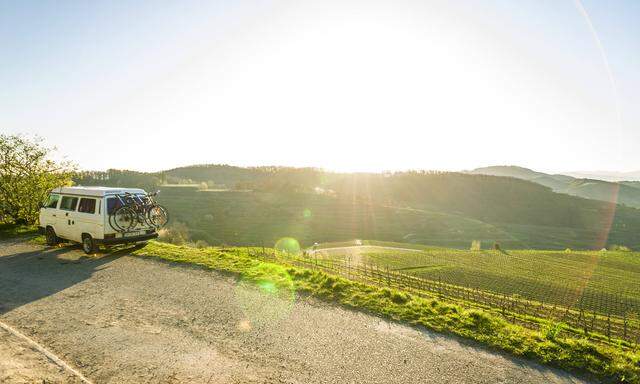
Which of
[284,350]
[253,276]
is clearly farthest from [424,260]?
[284,350]

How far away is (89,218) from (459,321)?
16.4 m

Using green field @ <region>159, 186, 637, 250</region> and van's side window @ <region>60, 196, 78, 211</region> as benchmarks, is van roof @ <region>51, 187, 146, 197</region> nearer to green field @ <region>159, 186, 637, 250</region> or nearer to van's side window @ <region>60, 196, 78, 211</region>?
van's side window @ <region>60, 196, 78, 211</region>

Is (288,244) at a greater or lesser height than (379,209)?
lesser

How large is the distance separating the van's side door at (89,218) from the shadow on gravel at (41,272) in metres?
1.23

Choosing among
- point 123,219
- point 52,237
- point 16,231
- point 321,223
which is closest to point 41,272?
point 123,219

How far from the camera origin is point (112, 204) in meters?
16.5

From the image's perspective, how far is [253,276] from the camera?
13250 millimetres

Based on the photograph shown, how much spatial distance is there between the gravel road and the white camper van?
13.2ft

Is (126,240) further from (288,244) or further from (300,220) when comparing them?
(300,220)

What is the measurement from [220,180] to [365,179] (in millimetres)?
72999

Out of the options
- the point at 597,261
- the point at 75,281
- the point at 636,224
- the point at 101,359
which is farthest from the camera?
the point at 636,224

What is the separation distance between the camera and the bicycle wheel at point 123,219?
54.1 feet

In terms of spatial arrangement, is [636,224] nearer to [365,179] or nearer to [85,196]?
[365,179]

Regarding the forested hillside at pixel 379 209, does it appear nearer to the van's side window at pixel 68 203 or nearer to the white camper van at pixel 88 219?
the white camper van at pixel 88 219
